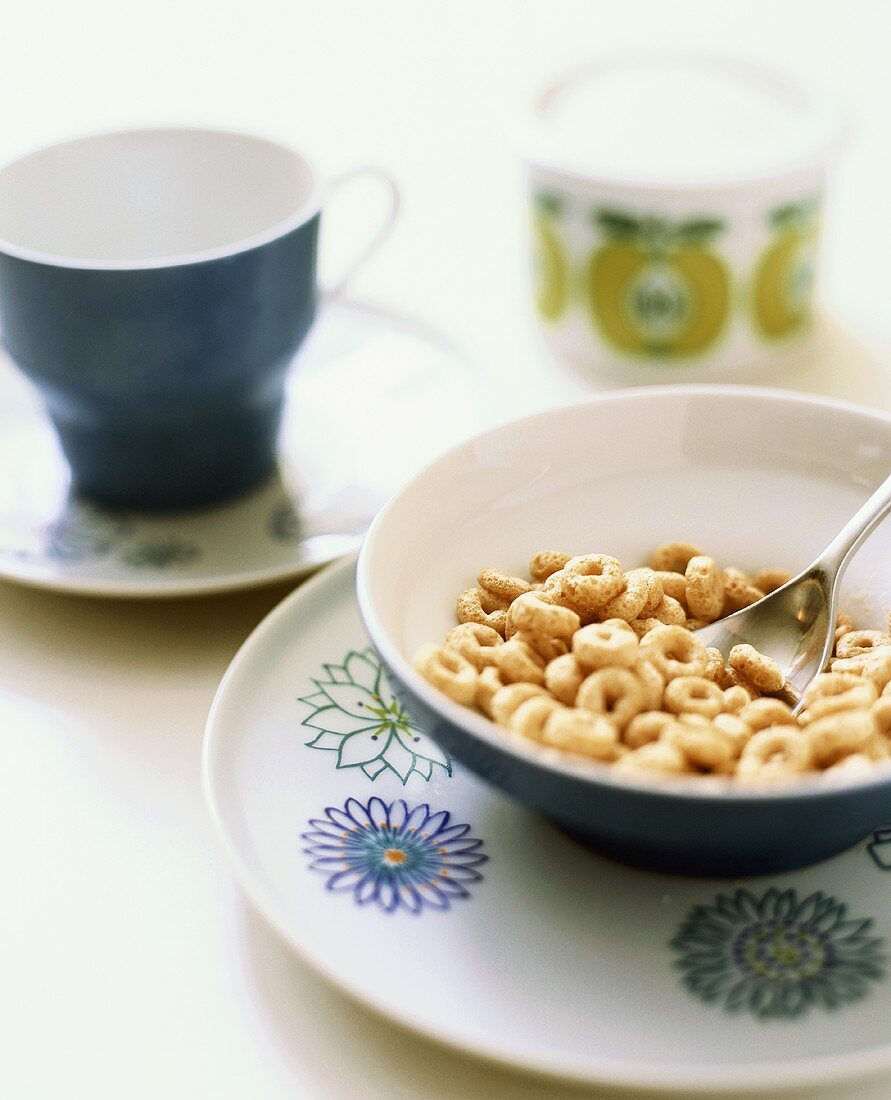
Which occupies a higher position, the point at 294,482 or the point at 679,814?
the point at 679,814

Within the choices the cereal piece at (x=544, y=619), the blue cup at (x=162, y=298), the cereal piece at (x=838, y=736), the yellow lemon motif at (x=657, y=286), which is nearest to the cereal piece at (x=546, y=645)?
the cereal piece at (x=544, y=619)

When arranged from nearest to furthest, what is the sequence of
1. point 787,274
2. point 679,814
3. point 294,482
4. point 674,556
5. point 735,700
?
point 679,814 < point 735,700 < point 674,556 < point 294,482 < point 787,274

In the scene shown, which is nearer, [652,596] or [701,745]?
[701,745]

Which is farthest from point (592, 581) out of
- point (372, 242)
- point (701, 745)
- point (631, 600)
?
point (372, 242)

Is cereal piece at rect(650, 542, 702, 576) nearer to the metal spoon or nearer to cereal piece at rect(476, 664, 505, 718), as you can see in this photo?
the metal spoon

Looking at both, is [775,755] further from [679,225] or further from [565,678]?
[679,225]

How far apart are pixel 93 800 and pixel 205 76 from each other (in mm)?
1014

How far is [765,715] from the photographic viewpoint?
21.4 inches

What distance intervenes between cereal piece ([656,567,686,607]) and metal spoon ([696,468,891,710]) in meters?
0.02

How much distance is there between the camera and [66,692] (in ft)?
2.29

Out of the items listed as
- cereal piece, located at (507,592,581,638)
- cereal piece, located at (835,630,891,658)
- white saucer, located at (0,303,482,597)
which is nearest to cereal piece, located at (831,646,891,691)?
cereal piece, located at (835,630,891,658)

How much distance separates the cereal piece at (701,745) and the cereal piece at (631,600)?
10cm

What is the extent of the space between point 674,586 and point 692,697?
0.11 m

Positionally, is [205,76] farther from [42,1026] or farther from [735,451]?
[42,1026]
